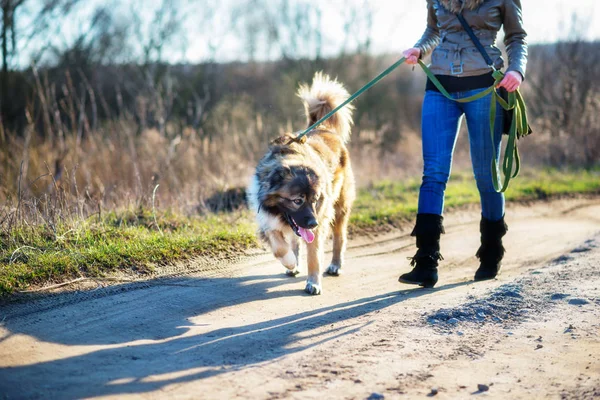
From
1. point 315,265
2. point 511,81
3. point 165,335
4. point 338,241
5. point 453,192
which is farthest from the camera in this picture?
point 453,192

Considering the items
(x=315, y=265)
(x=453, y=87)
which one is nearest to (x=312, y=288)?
(x=315, y=265)

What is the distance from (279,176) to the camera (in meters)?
4.44

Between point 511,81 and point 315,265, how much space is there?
1.97 m

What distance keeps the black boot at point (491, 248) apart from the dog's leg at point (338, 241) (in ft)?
3.85

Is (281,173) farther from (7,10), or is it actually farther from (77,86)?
(77,86)

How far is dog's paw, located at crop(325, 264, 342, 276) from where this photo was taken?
513 cm

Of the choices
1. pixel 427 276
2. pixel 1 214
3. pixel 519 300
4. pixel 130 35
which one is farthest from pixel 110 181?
pixel 130 35

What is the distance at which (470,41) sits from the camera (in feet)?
14.1

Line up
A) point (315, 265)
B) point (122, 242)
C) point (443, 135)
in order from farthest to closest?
point (122, 242)
point (315, 265)
point (443, 135)

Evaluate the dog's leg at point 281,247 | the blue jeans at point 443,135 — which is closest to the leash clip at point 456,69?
the blue jeans at point 443,135

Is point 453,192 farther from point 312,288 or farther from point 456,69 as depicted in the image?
point 312,288

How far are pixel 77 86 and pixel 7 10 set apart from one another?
375 cm

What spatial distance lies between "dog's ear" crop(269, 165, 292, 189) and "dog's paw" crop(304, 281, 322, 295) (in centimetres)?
79

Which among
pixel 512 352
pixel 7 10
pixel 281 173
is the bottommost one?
pixel 512 352
